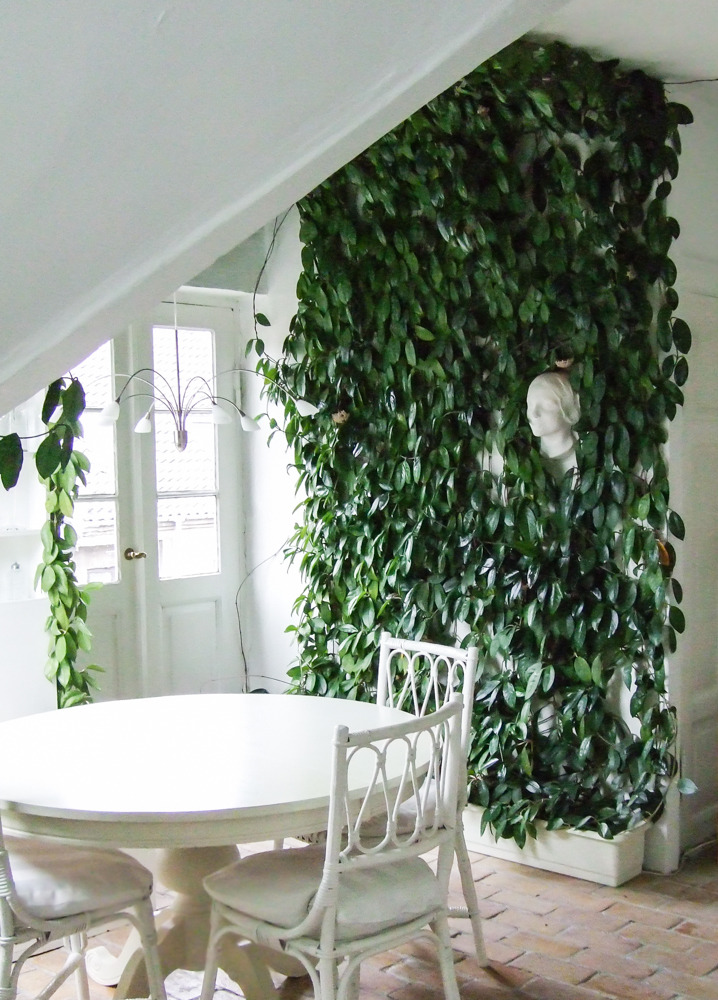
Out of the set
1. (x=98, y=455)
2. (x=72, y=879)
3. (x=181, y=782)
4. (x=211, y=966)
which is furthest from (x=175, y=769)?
(x=98, y=455)

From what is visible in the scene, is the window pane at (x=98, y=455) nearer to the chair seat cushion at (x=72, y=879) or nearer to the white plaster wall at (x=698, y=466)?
the chair seat cushion at (x=72, y=879)

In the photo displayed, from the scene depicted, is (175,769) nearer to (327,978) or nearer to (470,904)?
(327,978)

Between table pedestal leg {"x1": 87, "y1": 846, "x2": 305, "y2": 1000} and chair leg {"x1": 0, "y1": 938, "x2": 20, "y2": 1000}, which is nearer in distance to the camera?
chair leg {"x1": 0, "y1": 938, "x2": 20, "y2": 1000}

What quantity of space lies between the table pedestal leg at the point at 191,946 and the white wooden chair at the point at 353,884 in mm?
265

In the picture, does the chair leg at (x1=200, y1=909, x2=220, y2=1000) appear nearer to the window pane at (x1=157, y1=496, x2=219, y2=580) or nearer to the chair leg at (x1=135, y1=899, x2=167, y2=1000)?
the chair leg at (x1=135, y1=899, x2=167, y2=1000)

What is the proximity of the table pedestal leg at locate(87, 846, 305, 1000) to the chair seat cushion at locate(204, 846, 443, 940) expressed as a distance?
293mm

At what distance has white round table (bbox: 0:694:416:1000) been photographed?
2150 mm

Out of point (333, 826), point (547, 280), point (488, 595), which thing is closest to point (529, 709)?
point (488, 595)

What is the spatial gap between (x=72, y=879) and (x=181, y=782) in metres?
0.36

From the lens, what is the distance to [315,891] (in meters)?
2.26

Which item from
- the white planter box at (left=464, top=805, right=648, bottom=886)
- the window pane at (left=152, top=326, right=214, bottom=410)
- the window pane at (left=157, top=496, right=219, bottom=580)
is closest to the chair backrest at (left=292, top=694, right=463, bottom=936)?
the white planter box at (left=464, top=805, right=648, bottom=886)

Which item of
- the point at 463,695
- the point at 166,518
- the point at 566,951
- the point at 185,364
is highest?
the point at 185,364

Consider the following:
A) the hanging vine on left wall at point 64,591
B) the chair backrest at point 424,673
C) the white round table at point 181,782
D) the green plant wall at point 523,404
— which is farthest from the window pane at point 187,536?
the white round table at point 181,782

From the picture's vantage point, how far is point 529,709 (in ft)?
12.2
